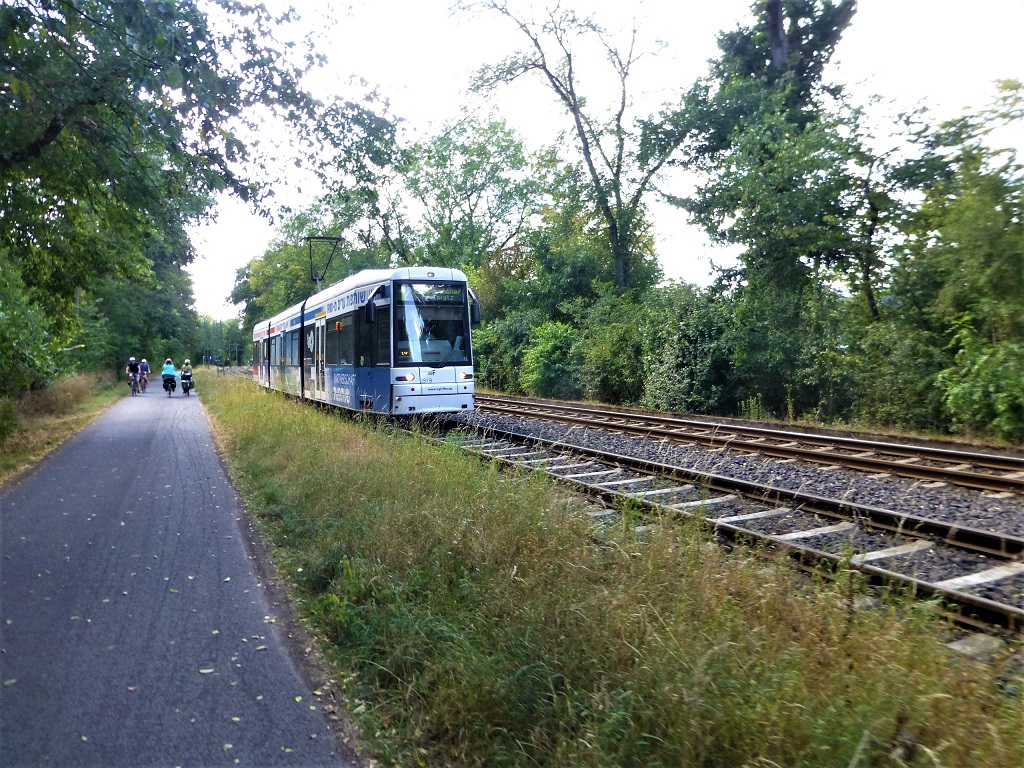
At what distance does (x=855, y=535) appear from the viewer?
23.4ft

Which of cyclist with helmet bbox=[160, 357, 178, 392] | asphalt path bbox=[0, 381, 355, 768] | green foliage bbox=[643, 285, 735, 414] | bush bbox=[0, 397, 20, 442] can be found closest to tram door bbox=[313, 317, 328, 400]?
bush bbox=[0, 397, 20, 442]

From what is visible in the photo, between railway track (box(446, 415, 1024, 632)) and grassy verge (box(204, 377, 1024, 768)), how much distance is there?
2.55 feet

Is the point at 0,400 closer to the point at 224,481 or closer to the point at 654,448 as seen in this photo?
the point at 224,481

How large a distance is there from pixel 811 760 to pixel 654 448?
10352mm

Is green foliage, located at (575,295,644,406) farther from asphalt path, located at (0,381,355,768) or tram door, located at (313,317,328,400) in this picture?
asphalt path, located at (0,381,355,768)

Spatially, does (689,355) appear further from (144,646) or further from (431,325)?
(144,646)

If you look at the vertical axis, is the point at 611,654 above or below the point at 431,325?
below

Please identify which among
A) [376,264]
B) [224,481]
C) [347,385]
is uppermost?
[376,264]

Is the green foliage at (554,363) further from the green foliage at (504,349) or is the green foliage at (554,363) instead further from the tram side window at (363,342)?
the tram side window at (363,342)

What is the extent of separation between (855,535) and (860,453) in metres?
5.48

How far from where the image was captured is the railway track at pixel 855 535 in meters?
5.39

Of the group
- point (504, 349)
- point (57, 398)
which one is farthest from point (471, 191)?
point (57, 398)

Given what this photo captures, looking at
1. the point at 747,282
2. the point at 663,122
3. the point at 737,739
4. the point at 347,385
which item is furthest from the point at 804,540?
the point at 663,122

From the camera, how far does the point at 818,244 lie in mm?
20391
